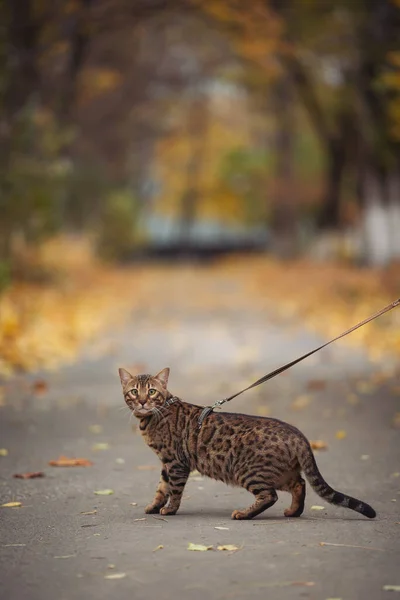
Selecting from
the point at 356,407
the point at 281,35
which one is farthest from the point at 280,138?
the point at 356,407

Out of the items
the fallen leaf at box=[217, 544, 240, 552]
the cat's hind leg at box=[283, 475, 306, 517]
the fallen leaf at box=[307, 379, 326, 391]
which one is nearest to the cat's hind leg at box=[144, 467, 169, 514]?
the cat's hind leg at box=[283, 475, 306, 517]

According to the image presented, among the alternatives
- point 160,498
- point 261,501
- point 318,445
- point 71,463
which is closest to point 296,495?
point 261,501

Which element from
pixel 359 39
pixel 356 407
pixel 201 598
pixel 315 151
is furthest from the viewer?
pixel 315 151

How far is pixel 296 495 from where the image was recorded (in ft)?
21.6

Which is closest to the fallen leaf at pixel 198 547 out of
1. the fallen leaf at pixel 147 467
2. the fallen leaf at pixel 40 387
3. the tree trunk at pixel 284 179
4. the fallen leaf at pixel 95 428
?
the fallen leaf at pixel 147 467

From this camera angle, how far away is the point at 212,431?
6707 millimetres

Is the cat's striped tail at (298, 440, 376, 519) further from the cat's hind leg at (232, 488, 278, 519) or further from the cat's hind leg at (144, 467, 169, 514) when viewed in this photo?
the cat's hind leg at (144, 467, 169, 514)

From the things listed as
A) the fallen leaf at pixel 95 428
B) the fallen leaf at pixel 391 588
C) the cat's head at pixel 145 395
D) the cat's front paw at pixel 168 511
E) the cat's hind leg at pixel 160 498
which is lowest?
the fallen leaf at pixel 391 588

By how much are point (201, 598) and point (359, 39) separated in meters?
23.8

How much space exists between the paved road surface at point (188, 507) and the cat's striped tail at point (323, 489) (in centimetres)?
12

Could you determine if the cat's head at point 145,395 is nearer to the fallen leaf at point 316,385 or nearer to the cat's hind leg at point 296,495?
the cat's hind leg at point 296,495

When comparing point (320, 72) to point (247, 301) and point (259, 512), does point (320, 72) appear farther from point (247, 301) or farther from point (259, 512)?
point (259, 512)

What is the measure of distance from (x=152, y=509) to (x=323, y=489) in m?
1.11

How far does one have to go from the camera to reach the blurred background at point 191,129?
23.0 metres
